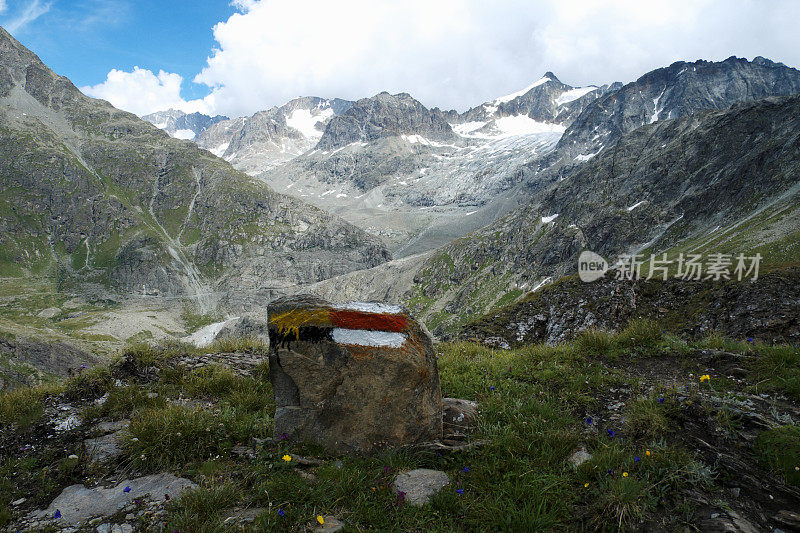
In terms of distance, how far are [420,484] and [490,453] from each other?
4.15 ft

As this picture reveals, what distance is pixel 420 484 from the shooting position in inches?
214

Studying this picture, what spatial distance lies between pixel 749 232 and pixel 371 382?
86.3 m

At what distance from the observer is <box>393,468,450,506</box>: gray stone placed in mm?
5085

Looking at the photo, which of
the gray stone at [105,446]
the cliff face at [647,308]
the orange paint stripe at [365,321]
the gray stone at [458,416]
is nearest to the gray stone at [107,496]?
the gray stone at [105,446]

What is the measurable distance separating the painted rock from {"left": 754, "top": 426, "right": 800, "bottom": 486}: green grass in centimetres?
480

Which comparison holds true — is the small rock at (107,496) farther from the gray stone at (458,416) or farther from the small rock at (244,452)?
the gray stone at (458,416)

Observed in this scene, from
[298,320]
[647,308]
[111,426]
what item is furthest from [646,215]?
[111,426]

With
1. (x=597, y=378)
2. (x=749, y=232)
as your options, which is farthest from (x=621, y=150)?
(x=597, y=378)

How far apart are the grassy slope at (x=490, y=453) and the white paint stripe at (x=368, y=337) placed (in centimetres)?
187

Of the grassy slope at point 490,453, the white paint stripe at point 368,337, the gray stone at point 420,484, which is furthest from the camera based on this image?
the white paint stripe at point 368,337

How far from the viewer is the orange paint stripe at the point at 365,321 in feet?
23.5

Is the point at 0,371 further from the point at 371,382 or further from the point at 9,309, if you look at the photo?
the point at 9,309

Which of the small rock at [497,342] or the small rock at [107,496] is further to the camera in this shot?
the small rock at [497,342]

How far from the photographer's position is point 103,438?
671cm
